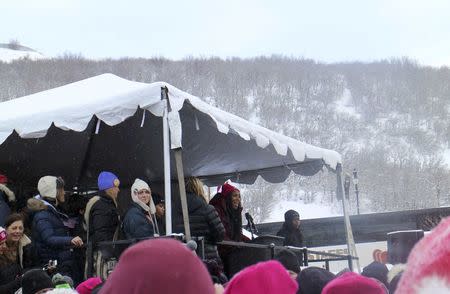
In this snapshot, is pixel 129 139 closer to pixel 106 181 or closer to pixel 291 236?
pixel 291 236

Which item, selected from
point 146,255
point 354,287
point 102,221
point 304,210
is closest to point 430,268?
point 146,255

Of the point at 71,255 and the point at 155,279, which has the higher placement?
the point at 155,279

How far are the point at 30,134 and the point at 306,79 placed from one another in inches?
3772

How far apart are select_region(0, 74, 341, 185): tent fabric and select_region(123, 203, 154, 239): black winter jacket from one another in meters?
0.69

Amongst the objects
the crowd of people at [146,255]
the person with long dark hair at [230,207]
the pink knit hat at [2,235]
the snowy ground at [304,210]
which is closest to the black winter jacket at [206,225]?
the crowd of people at [146,255]

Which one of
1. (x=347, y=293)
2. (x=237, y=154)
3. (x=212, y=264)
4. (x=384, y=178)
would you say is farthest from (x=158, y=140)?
(x=384, y=178)

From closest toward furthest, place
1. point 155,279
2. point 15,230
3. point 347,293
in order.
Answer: point 155,279, point 347,293, point 15,230

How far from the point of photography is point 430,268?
1.06 meters

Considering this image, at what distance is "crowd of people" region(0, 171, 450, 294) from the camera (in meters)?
1.44

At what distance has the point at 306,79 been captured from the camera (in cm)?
10119

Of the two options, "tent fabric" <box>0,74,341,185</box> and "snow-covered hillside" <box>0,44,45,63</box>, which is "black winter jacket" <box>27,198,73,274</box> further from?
"snow-covered hillside" <box>0,44,45,63</box>

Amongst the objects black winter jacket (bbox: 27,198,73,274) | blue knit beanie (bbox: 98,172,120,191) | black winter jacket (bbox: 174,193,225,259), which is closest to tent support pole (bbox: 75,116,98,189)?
blue knit beanie (bbox: 98,172,120,191)

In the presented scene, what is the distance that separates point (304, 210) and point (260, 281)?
173ft

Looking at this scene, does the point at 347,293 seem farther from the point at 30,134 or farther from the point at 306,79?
the point at 306,79
